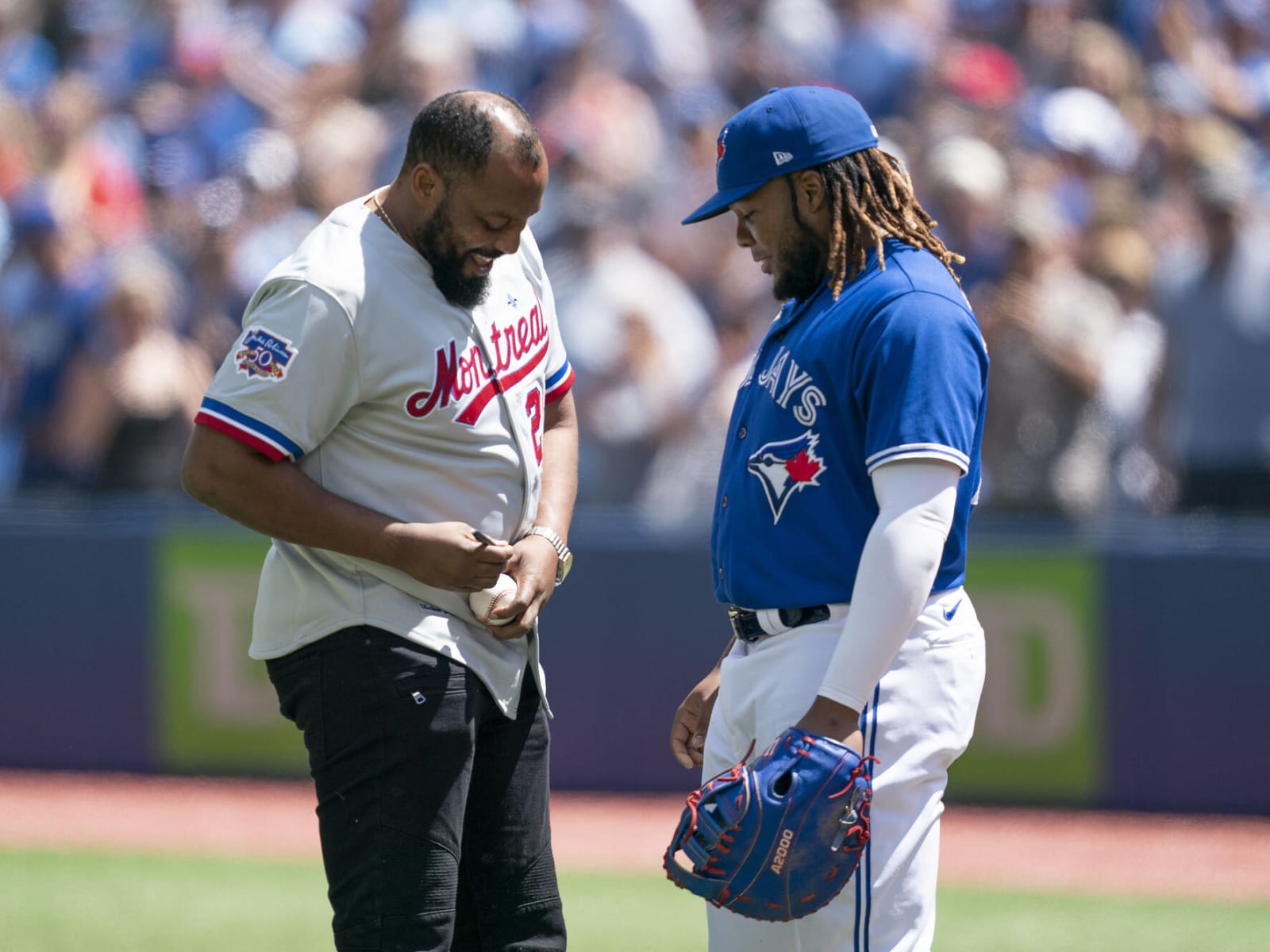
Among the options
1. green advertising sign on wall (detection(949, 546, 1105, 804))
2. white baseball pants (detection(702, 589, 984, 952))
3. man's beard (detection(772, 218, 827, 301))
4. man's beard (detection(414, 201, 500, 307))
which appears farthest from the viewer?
green advertising sign on wall (detection(949, 546, 1105, 804))

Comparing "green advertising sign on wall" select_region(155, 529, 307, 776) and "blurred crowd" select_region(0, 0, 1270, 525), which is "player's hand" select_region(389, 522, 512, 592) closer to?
"blurred crowd" select_region(0, 0, 1270, 525)

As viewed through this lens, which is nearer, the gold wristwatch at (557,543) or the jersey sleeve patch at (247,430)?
the jersey sleeve patch at (247,430)

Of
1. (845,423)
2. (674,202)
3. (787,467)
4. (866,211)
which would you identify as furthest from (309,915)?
(674,202)

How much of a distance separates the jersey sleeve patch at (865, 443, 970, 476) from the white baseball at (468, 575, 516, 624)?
31.9 inches

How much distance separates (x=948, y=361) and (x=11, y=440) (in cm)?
749

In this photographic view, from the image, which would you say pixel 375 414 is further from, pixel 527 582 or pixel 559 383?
pixel 559 383

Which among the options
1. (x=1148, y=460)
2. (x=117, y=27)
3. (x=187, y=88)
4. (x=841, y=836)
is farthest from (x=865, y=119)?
(x=117, y=27)

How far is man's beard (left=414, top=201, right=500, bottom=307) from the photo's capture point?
123 inches

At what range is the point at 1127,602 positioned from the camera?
7613 millimetres

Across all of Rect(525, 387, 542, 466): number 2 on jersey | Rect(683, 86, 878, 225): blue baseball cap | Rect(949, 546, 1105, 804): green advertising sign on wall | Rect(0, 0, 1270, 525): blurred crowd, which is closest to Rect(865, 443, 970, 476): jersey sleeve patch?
Rect(683, 86, 878, 225): blue baseball cap

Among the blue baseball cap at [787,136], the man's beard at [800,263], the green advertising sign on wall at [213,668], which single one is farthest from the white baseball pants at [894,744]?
the green advertising sign on wall at [213,668]

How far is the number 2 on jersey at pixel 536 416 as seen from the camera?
335 cm

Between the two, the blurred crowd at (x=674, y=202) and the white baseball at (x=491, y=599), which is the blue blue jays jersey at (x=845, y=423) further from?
the blurred crowd at (x=674, y=202)

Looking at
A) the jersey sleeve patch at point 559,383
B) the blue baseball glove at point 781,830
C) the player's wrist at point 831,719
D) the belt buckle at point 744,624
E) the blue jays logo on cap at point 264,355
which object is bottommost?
the blue baseball glove at point 781,830
